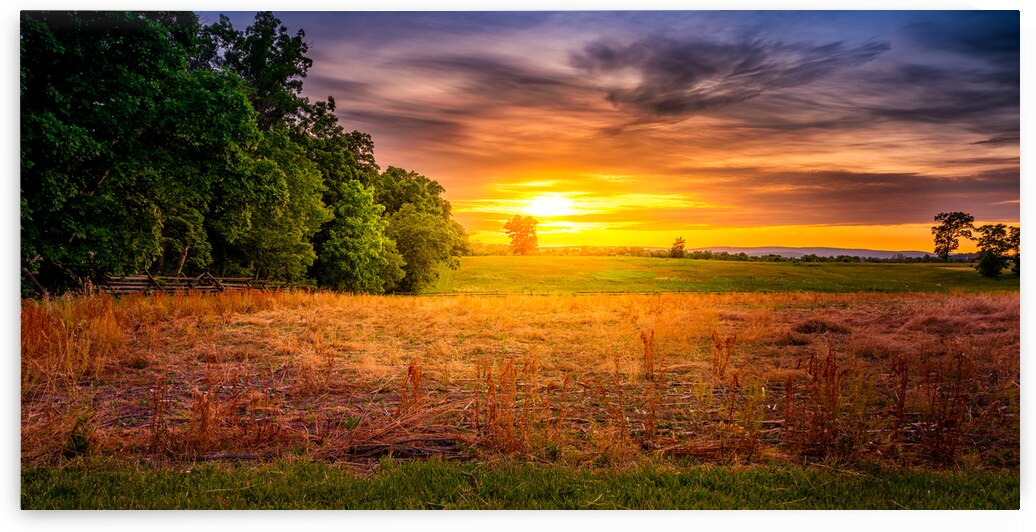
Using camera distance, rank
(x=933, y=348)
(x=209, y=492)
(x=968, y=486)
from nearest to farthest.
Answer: (x=209, y=492) < (x=968, y=486) < (x=933, y=348)

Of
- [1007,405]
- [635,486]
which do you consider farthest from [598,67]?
[1007,405]

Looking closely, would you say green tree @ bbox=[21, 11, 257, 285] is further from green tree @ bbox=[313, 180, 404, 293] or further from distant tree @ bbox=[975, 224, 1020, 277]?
distant tree @ bbox=[975, 224, 1020, 277]

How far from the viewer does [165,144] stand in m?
9.92

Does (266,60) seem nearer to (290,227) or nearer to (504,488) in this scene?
(504,488)

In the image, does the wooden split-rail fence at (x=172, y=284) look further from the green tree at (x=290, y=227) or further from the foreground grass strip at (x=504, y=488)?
the foreground grass strip at (x=504, y=488)

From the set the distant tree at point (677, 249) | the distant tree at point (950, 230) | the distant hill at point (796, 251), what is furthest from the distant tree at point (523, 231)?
the distant tree at point (950, 230)

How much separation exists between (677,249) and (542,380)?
7.60 feet

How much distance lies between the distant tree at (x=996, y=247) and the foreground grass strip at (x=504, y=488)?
2.76 m

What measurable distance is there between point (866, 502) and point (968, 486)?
853mm

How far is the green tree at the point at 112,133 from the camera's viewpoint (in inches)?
290

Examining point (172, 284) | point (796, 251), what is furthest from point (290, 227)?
point (796, 251)

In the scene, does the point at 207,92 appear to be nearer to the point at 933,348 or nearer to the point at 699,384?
the point at 699,384

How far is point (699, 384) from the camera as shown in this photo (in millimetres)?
6449

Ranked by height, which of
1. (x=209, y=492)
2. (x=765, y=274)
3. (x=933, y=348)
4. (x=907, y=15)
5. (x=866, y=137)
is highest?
(x=907, y=15)
